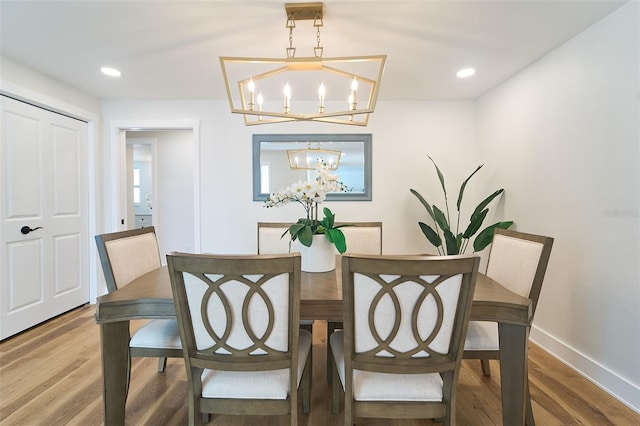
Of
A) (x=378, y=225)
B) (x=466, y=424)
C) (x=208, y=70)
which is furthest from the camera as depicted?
(x=208, y=70)

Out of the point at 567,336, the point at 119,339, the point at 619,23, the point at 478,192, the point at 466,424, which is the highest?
the point at 619,23

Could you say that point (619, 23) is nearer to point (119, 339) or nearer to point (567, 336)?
point (567, 336)

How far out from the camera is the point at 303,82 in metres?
2.94

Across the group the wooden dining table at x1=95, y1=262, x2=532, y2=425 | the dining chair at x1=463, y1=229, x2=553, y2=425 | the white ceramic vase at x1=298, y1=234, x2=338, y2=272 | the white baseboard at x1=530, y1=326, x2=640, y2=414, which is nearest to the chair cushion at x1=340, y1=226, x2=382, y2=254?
the white ceramic vase at x1=298, y1=234, x2=338, y2=272

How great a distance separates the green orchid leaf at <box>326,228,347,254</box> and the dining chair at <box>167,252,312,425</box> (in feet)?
1.77

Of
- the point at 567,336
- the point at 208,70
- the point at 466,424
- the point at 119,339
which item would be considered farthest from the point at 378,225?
the point at 208,70

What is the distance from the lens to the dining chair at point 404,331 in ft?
3.42

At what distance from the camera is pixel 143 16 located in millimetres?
1884

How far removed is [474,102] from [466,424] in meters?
3.26

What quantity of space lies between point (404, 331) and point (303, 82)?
8.34ft

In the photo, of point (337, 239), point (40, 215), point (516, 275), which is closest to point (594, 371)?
point (516, 275)

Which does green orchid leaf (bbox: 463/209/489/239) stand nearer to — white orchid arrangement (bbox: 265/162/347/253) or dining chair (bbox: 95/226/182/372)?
white orchid arrangement (bbox: 265/162/347/253)

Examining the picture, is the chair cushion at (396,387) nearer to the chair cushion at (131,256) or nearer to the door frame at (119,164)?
the chair cushion at (131,256)

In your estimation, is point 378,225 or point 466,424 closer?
point 466,424
